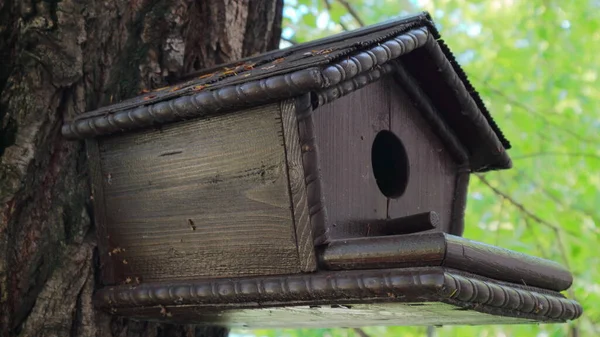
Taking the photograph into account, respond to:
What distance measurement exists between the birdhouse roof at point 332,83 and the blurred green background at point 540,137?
138 centimetres

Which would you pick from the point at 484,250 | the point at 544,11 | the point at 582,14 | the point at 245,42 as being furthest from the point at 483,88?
the point at 484,250

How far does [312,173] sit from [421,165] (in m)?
0.63

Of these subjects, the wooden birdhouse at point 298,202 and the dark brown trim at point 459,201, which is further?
the dark brown trim at point 459,201

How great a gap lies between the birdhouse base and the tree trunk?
10 centimetres

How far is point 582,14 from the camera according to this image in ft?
13.9

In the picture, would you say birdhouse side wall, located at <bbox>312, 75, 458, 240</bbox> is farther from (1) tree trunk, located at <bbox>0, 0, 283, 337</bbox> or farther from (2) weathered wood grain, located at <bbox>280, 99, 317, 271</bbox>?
(1) tree trunk, located at <bbox>0, 0, 283, 337</bbox>

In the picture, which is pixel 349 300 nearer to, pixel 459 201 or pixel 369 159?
pixel 369 159

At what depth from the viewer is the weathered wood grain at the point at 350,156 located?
1.55 m

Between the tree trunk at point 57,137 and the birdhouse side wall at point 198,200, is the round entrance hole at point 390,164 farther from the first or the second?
the tree trunk at point 57,137

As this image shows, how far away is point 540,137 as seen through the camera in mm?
3994

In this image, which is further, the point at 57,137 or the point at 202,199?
the point at 57,137

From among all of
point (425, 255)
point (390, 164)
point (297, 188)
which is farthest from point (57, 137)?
point (425, 255)

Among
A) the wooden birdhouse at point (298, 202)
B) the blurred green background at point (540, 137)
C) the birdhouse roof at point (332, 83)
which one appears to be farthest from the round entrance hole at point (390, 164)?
the blurred green background at point (540, 137)

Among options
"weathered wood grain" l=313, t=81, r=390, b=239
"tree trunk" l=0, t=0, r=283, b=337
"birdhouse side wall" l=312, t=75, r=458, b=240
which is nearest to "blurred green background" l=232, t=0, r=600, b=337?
"birdhouse side wall" l=312, t=75, r=458, b=240
